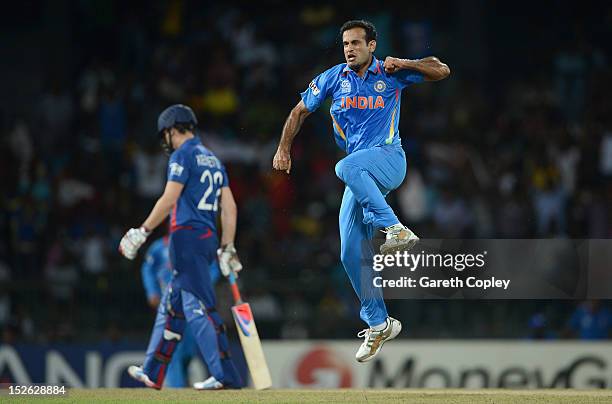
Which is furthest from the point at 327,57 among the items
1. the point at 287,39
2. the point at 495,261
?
the point at 495,261

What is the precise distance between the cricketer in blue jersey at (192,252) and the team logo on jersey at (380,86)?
175 cm

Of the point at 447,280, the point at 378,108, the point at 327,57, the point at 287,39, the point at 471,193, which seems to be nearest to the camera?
the point at 378,108

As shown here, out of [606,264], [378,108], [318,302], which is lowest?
[318,302]

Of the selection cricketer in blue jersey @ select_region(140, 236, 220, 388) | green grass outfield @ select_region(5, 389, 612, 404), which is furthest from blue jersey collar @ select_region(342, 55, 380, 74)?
cricketer in blue jersey @ select_region(140, 236, 220, 388)

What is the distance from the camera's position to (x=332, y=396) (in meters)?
9.84

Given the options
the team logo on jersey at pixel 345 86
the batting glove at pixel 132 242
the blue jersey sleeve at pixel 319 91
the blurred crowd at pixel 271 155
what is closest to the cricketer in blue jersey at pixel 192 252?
the batting glove at pixel 132 242

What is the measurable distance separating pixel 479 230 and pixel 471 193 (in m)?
0.69

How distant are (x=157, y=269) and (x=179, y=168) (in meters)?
2.44

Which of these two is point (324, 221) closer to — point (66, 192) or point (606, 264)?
point (66, 192)

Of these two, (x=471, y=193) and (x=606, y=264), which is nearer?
(x=606, y=264)

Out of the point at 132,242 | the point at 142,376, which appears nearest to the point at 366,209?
the point at 132,242

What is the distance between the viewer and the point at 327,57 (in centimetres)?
1692

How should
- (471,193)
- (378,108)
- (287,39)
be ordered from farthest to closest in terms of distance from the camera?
(287,39), (471,193), (378,108)

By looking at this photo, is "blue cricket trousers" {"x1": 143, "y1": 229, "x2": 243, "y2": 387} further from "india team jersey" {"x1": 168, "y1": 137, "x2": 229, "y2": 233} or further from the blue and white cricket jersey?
the blue and white cricket jersey
